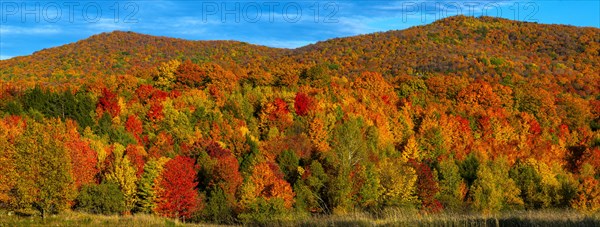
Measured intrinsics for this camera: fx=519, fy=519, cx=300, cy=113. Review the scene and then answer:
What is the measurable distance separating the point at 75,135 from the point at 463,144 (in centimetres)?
8106

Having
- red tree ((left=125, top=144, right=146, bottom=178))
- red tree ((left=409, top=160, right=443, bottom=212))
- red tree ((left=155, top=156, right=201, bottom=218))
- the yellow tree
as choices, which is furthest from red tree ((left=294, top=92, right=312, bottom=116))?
the yellow tree

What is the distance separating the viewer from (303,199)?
256 feet

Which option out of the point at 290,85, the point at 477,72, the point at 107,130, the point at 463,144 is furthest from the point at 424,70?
the point at 107,130

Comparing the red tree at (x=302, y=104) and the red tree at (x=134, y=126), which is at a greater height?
the red tree at (x=302, y=104)

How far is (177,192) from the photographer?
7431 cm

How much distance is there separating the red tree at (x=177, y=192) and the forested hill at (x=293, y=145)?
0.22 m

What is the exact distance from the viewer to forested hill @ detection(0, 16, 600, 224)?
69312 millimetres

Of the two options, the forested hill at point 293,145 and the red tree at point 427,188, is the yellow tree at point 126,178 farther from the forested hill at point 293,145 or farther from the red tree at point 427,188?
the red tree at point 427,188

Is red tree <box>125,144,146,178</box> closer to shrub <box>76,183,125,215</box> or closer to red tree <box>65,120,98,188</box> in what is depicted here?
red tree <box>65,120,98,188</box>

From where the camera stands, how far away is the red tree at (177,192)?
240ft

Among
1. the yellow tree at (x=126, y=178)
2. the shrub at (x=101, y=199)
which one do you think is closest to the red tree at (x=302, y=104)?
the yellow tree at (x=126, y=178)

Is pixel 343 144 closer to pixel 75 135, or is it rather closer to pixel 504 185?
pixel 504 185

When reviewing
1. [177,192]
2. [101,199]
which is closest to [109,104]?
[177,192]

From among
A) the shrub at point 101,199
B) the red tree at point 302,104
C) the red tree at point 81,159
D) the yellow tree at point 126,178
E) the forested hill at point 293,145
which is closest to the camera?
the shrub at point 101,199
